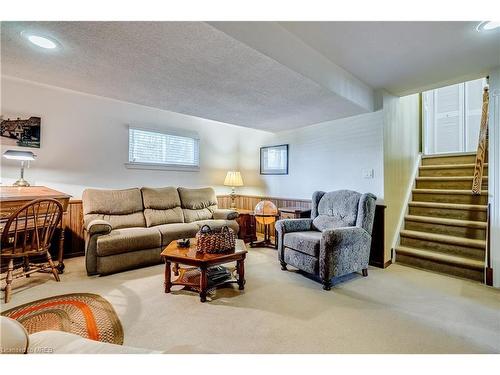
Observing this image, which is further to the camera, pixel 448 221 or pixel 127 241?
pixel 448 221

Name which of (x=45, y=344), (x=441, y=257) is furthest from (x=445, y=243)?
(x=45, y=344)

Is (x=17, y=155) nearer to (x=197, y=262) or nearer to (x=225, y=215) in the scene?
(x=197, y=262)

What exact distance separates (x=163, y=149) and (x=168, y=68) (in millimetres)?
2439

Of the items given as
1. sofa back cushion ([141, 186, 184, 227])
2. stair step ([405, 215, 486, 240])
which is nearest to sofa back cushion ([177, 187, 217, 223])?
sofa back cushion ([141, 186, 184, 227])

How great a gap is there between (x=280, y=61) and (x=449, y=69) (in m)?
2.06

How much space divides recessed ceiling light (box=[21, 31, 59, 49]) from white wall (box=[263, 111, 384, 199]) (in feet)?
11.1

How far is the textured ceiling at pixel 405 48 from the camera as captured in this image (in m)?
1.94

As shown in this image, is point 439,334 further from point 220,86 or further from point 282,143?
point 282,143

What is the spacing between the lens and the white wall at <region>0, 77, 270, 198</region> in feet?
10.0

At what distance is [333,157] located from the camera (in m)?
3.75

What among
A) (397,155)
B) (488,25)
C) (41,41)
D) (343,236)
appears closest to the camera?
(41,41)

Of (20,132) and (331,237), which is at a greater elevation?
(20,132)

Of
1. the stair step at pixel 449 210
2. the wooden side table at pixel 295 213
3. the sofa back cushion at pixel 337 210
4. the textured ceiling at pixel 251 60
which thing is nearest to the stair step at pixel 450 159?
the stair step at pixel 449 210
